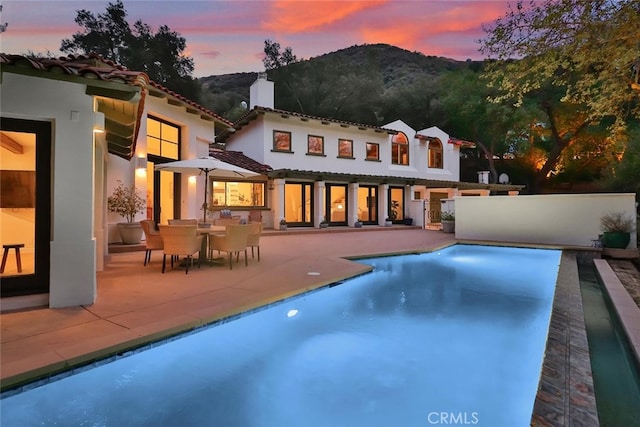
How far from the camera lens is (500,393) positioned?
337 cm

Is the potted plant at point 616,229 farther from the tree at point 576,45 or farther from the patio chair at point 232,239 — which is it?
the patio chair at point 232,239

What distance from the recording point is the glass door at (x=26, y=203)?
4.52 metres

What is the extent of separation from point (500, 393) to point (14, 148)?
20.2 ft

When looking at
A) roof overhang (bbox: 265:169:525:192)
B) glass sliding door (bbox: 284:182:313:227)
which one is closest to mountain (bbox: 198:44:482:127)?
roof overhang (bbox: 265:169:525:192)

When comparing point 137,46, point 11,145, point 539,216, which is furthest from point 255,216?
point 137,46

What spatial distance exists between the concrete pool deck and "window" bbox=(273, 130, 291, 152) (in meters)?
11.0

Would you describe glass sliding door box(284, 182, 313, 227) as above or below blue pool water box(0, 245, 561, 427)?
above

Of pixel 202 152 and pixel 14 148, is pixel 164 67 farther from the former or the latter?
pixel 14 148

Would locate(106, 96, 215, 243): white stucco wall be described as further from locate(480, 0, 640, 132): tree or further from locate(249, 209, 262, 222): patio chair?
locate(480, 0, 640, 132): tree

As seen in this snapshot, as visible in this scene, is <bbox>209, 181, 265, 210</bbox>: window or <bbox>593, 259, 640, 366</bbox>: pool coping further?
<bbox>209, 181, 265, 210</bbox>: window

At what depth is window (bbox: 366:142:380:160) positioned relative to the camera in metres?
21.3

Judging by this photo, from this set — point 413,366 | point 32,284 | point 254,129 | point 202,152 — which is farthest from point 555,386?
point 254,129

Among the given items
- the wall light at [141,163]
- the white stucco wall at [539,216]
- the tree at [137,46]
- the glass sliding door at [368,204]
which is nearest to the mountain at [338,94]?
the tree at [137,46]

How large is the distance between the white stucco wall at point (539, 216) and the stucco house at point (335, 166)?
6.46 meters
